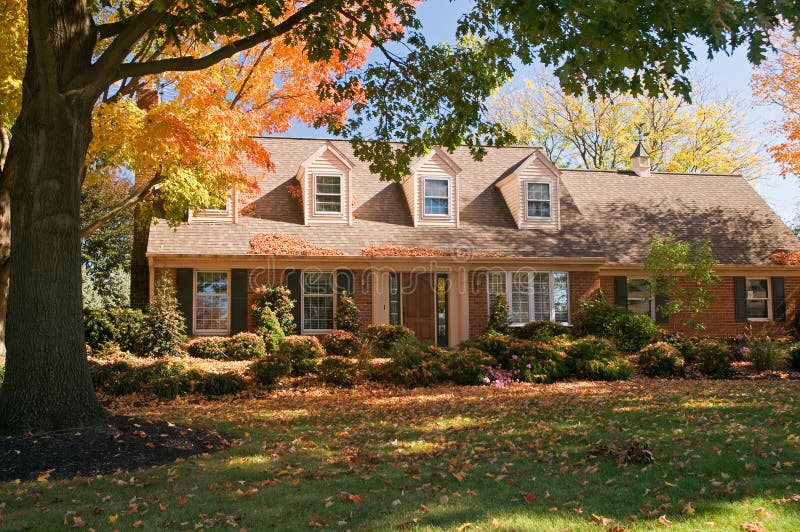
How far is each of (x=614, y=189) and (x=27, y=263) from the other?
20.9 m

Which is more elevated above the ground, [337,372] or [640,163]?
[640,163]

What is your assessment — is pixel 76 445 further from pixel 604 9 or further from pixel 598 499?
pixel 604 9

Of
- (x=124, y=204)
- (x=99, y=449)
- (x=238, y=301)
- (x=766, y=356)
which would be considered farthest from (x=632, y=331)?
(x=99, y=449)

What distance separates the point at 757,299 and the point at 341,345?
14458 millimetres

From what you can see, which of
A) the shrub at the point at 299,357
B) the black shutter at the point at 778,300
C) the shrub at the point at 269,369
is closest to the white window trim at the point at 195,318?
A: the shrub at the point at 299,357

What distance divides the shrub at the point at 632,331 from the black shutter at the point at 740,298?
5807 millimetres

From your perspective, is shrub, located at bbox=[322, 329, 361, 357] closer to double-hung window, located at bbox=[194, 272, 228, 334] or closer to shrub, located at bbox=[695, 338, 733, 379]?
double-hung window, located at bbox=[194, 272, 228, 334]

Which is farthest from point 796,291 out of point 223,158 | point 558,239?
point 223,158

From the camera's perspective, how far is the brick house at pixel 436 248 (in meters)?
17.9

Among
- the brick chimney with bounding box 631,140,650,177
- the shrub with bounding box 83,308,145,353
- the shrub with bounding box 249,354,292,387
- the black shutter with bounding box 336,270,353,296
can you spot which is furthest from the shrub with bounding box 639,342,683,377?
the brick chimney with bounding box 631,140,650,177

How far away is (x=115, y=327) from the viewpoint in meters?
16.0

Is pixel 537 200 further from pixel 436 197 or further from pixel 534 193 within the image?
pixel 436 197

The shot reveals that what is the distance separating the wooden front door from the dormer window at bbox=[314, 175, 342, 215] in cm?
299

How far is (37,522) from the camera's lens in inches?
183
